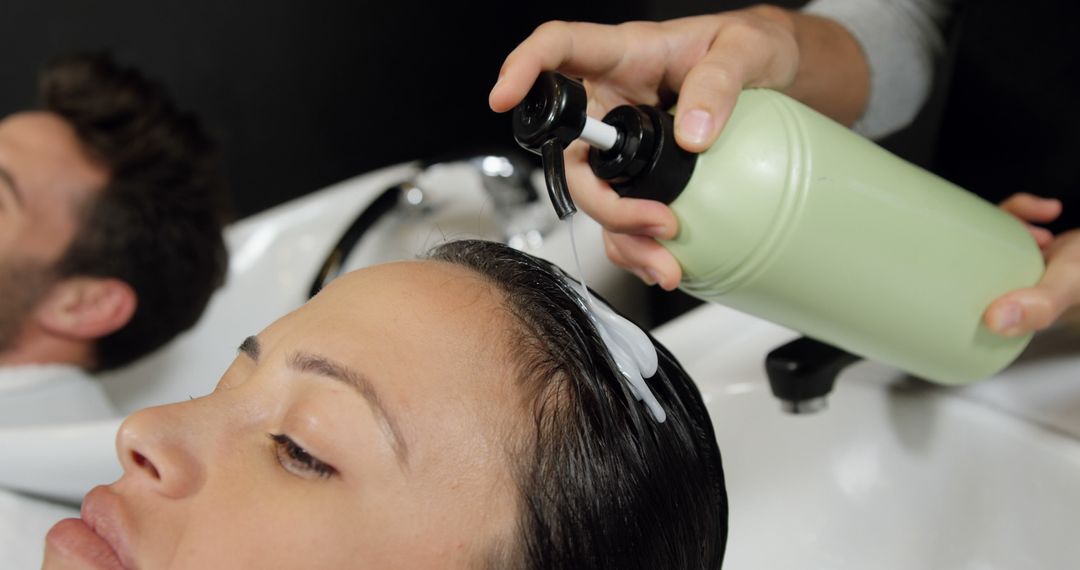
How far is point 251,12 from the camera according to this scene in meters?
1.77

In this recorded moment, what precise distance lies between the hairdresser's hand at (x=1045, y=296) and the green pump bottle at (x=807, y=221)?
2 centimetres

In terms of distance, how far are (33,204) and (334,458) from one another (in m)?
0.98

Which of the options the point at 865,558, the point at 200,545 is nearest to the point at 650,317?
the point at 865,558

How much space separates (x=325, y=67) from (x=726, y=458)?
1322mm

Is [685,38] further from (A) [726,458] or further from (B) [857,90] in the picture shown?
(A) [726,458]

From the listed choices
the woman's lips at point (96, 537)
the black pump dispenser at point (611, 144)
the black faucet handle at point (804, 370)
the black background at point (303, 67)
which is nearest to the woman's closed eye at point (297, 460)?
the woman's lips at point (96, 537)

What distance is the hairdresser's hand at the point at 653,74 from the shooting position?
59cm

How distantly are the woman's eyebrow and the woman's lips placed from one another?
159mm

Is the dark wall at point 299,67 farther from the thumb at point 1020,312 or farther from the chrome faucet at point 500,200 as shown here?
the thumb at point 1020,312

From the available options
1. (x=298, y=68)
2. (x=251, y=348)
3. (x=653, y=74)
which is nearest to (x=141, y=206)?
(x=298, y=68)

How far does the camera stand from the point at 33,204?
1267mm

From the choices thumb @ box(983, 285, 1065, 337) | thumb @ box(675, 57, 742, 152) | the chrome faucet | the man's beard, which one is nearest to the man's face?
the man's beard

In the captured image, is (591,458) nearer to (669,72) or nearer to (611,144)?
(611,144)

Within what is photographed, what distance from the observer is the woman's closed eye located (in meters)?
0.56
